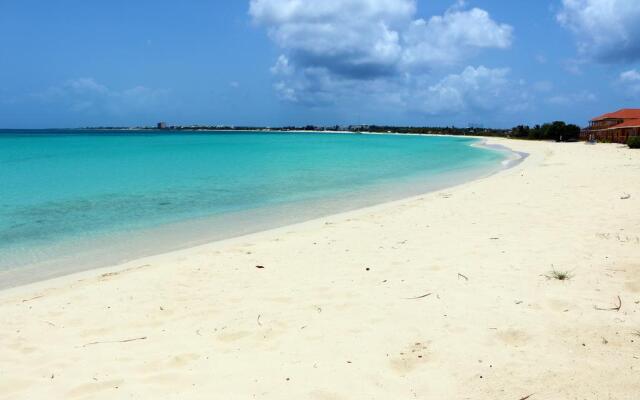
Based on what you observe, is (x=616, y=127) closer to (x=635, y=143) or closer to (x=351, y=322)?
(x=635, y=143)

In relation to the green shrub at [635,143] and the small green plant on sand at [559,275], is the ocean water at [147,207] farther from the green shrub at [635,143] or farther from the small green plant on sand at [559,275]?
the green shrub at [635,143]

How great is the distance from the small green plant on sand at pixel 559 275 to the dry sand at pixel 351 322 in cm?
9

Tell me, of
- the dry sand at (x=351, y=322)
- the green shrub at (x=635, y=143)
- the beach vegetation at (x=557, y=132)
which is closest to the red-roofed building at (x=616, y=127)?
the beach vegetation at (x=557, y=132)

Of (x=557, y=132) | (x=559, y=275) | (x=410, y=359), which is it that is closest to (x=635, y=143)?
(x=557, y=132)

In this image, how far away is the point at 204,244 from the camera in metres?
8.88

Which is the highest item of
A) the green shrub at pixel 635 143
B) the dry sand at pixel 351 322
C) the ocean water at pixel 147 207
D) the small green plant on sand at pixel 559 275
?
the green shrub at pixel 635 143

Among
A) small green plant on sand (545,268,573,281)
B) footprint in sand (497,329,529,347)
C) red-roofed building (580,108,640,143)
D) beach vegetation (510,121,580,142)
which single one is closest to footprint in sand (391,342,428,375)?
footprint in sand (497,329,529,347)

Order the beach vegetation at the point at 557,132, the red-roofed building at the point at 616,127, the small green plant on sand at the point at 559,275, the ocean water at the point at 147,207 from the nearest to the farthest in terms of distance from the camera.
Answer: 1. the small green plant on sand at the point at 559,275
2. the ocean water at the point at 147,207
3. the red-roofed building at the point at 616,127
4. the beach vegetation at the point at 557,132

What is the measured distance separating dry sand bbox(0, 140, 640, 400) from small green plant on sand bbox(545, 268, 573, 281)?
0.09m

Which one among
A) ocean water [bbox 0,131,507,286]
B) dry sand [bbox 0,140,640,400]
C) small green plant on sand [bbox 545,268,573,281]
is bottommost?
ocean water [bbox 0,131,507,286]

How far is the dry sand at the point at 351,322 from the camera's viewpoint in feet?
10.5

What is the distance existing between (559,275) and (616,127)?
56.0 metres

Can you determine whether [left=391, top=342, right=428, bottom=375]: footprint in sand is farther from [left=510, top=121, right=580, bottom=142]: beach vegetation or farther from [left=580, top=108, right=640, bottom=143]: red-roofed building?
[left=510, top=121, right=580, bottom=142]: beach vegetation

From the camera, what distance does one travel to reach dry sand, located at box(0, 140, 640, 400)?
3.21 metres
